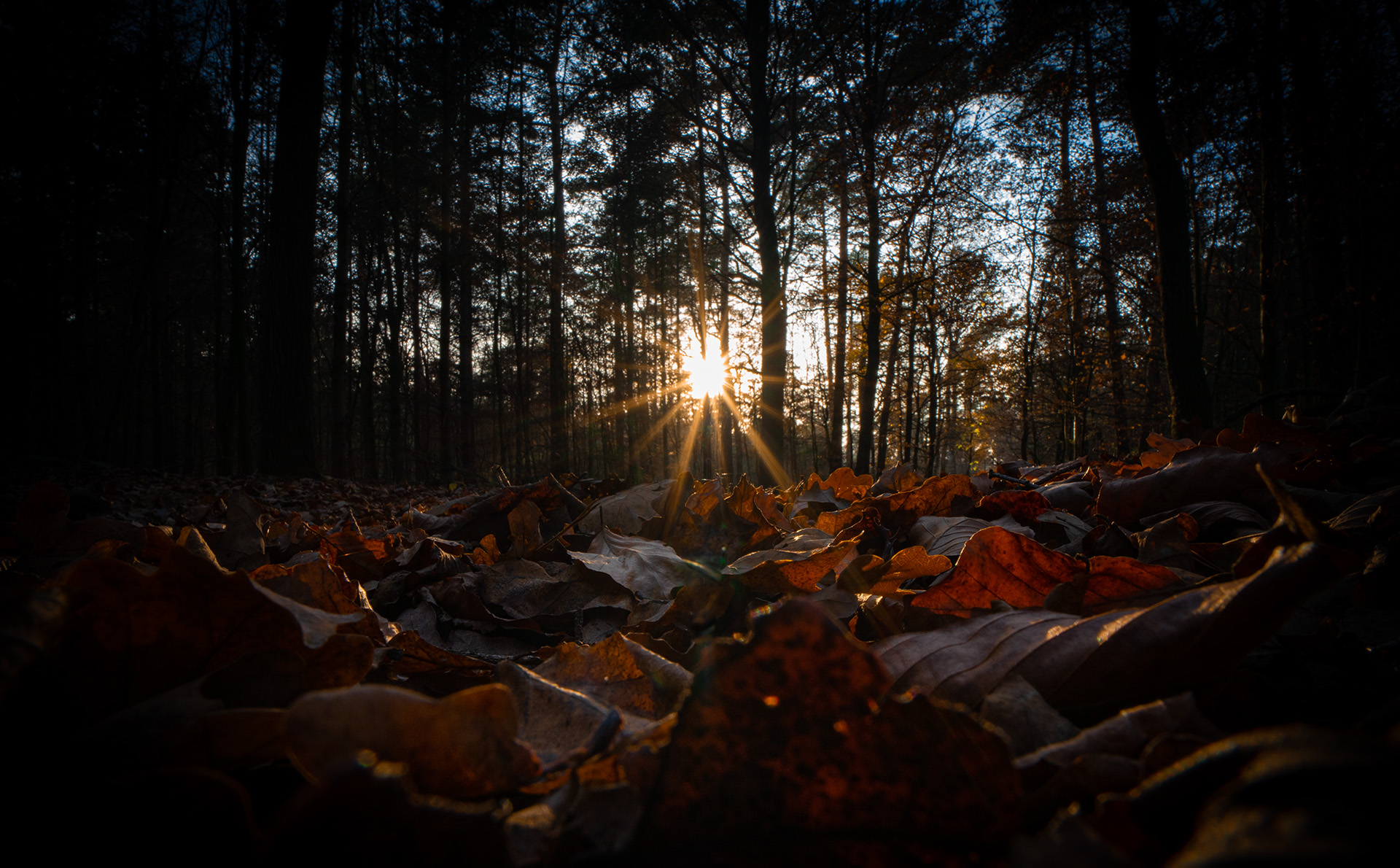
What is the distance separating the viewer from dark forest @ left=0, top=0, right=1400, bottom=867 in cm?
33

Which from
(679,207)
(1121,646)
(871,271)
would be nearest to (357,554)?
(1121,646)

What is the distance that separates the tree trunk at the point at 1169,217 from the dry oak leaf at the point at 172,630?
664 cm

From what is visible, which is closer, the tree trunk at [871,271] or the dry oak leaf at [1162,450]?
the dry oak leaf at [1162,450]

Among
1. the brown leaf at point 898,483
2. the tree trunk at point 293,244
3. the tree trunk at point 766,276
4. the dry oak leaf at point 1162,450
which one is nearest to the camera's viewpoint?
the dry oak leaf at point 1162,450

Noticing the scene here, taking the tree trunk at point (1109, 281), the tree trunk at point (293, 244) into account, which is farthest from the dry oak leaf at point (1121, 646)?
the tree trunk at point (1109, 281)

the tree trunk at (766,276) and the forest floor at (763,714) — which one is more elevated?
the tree trunk at (766,276)

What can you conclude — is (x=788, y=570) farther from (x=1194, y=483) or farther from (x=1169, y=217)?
(x=1169, y=217)

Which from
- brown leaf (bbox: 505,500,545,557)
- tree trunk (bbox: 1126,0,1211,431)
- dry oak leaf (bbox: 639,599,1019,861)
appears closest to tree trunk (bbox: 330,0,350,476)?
brown leaf (bbox: 505,500,545,557)

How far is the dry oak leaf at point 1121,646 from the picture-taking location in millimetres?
424

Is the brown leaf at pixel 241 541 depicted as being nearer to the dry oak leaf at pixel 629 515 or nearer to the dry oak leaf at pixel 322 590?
the dry oak leaf at pixel 322 590

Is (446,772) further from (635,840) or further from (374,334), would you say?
(374,334)

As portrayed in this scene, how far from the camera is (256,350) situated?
725 centimetres

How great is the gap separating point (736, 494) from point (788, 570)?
1.55 feet

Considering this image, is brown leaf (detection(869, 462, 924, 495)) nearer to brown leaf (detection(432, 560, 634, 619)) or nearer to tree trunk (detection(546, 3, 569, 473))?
brown leaf (detection(432, 560, 634, 619))
